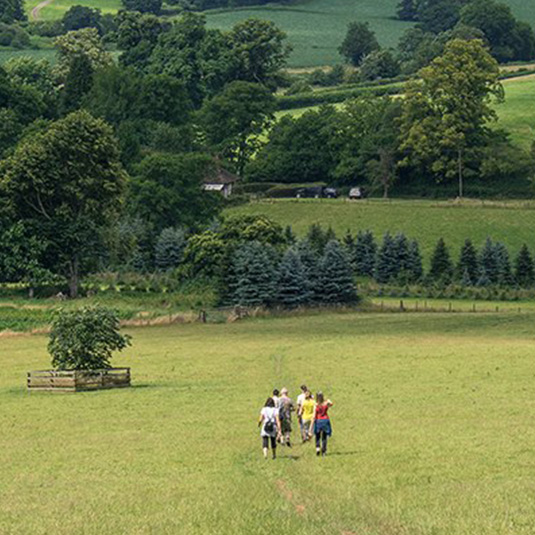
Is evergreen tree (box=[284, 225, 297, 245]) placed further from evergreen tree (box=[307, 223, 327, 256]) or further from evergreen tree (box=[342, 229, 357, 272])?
evergreen tree (box=[342, 229, 357, 272])

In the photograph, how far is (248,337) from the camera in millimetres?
86562

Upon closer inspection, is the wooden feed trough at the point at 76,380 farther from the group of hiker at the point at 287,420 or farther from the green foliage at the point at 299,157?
the green foliage at the point at 299,157

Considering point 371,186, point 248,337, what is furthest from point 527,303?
point 371,186

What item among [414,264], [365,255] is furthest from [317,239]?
[414,264]

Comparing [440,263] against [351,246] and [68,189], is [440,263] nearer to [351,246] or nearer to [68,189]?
[351,246]

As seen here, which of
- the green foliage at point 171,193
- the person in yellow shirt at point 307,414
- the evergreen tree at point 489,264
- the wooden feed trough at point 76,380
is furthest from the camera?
the green foliage at point 171,193

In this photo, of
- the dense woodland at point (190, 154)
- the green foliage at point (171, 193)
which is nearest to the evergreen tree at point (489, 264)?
the dense woodland at point (190, 154)

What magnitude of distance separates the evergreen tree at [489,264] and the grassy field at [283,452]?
124 ft

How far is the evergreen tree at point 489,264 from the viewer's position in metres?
116

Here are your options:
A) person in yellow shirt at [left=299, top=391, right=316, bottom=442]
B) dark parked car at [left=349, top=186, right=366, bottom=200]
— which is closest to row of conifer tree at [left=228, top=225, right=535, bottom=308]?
dark parked car at [left=349, top=186, right=366, bottom=200]

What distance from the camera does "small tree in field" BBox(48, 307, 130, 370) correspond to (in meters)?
63.6

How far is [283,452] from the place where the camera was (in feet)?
141

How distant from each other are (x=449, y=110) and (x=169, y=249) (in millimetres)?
46365

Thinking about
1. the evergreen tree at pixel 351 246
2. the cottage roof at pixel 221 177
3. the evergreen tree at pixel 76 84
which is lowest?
the evergreen tree at pixel 351 246
